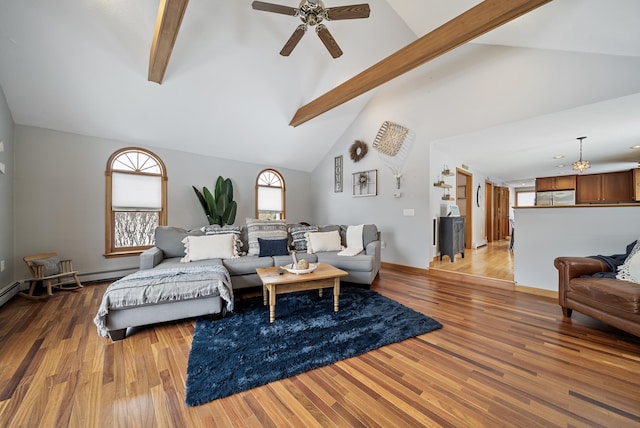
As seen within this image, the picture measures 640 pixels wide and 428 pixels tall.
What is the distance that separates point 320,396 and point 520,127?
407cm

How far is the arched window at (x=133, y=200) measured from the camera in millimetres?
3893

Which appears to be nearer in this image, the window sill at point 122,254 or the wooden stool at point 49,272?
the wooden stool at point 49,272

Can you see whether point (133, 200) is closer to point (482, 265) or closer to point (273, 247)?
point (273, 247)

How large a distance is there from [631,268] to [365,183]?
358cm

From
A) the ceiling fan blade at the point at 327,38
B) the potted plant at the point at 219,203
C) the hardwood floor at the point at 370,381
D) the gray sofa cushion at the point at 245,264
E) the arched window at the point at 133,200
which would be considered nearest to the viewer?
the hardwood floor at the point at 370,381

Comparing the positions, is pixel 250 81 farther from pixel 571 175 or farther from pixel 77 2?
pixel 571 175

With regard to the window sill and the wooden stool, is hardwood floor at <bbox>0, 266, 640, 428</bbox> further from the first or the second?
the window sill

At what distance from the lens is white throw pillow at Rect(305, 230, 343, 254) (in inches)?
148

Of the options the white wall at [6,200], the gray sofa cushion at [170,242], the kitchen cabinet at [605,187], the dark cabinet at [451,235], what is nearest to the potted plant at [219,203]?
the gray sofa cushion at [170,242]

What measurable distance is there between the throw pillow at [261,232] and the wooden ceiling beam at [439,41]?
2133 mm

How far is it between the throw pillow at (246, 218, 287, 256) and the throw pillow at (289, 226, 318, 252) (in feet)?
0.55

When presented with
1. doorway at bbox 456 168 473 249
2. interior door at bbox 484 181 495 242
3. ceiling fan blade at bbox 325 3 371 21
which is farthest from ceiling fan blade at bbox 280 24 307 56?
interior door at bbox 484 181 495 242

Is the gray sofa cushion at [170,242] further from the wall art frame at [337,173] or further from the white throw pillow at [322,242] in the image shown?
the wall art frame at [337,173]

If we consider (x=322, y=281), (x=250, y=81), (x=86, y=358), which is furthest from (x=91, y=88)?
(x=322, y=281)
